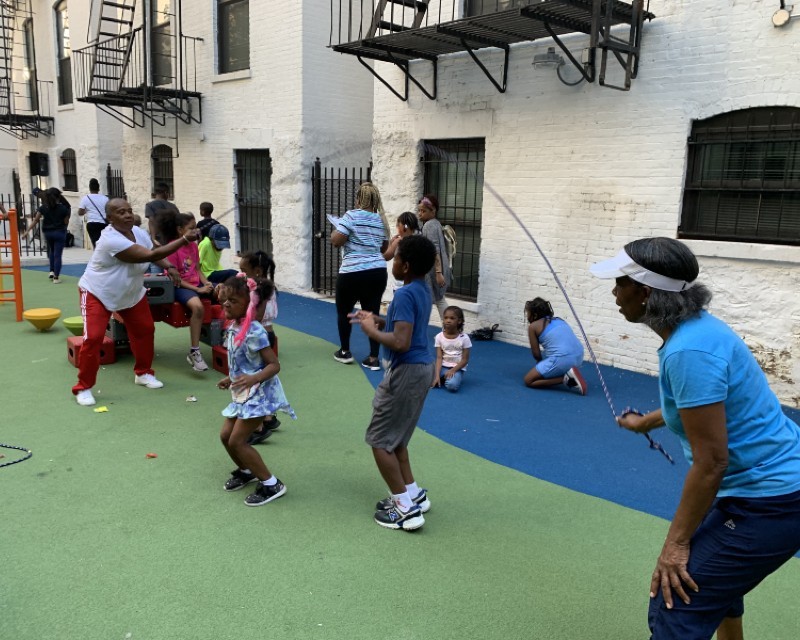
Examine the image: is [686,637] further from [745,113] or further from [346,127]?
[346,127]

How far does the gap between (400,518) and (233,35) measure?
35.9 ft

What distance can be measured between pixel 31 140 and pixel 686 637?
2222cm

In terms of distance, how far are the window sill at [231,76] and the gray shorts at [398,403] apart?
9.66 metres

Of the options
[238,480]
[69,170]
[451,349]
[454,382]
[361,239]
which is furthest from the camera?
[69,170]

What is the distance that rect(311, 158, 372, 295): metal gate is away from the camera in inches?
441

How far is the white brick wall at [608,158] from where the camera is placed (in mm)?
6027

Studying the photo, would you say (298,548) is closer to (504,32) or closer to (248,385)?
(248,385)

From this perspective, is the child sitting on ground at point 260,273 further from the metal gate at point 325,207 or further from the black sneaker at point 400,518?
the metal gate at point 325,207

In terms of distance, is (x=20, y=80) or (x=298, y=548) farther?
(x=20, y=80)

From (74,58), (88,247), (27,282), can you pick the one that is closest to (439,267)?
(27,282)

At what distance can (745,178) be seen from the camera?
6.24 m

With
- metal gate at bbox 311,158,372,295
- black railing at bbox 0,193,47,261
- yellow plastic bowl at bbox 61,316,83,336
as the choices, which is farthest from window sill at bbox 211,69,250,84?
black railing at bbox 0,193,47,261

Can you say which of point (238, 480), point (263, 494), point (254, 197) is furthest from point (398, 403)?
point (254, 197)

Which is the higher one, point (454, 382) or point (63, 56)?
point (63, 56)
